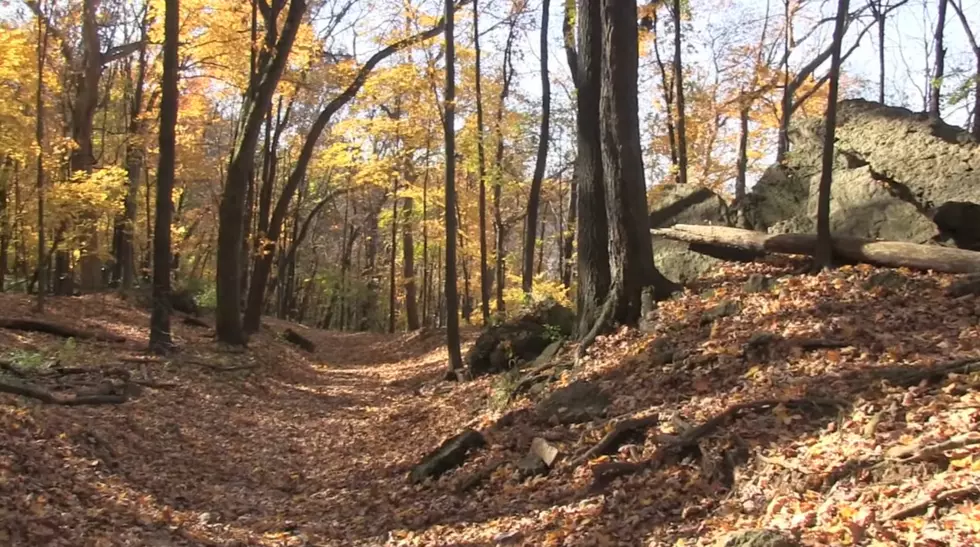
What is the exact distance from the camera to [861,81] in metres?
28.2

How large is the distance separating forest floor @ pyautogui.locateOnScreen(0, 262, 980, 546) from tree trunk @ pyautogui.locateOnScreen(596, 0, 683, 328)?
57cm

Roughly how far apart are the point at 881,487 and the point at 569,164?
30.0 metres

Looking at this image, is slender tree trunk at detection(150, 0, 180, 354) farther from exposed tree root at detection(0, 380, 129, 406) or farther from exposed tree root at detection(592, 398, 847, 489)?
exposed tree root at detection(592, 398, 847, 489)

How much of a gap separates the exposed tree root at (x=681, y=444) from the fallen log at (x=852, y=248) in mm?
3672

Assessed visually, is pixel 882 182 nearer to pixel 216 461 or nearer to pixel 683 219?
pixel 683 219

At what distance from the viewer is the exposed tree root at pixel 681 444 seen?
5.97 metres

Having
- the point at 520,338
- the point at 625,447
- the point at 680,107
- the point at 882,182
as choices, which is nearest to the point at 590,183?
the point at 520,338

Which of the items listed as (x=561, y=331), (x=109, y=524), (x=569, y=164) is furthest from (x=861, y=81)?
(x=109, y=524)

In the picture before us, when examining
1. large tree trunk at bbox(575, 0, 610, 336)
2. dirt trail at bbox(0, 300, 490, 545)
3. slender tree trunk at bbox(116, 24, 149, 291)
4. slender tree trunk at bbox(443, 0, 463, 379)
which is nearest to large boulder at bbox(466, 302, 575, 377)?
slender tree trunk at bbox(443, 0, 463, 379)

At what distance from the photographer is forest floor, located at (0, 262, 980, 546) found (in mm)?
4699

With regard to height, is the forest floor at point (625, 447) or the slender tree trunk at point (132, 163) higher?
the slender tree trunk at point (132, 163)

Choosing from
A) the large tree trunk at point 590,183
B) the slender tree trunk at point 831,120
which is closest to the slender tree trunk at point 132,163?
the large tree trunk at point 590,183

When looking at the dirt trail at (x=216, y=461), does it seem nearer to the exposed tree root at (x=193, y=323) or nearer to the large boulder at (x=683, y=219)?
the large boulder at (x=683, y=219)

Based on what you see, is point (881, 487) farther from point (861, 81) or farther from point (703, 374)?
point (861, 81)
